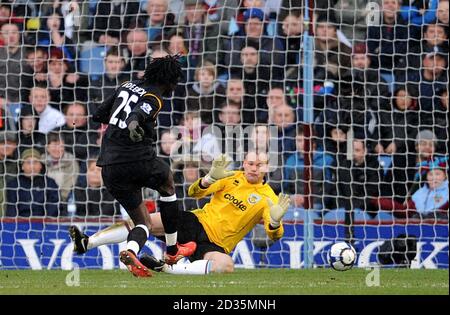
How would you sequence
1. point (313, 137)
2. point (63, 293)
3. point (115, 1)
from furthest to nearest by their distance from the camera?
point (115, 1), point (313, 137), point (63, 293)

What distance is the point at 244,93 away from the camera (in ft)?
44.3

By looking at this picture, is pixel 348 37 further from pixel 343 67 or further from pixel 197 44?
pixel 197 44

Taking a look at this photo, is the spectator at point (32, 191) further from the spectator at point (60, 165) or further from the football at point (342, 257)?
the football at point (342, 257)

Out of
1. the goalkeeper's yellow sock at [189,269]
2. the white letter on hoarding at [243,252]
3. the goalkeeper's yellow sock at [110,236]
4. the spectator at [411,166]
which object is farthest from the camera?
the spectator at [411,166]

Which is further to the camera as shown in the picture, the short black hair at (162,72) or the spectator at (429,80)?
the spectator at (429,80)

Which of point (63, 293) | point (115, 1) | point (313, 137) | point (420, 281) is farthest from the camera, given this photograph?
point (115, 1)

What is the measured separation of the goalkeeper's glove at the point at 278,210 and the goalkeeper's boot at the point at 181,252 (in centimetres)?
87

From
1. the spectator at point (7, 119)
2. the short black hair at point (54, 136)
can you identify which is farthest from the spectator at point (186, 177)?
the spectator at point (7, 119)

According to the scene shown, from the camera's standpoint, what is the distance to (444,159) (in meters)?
13.2

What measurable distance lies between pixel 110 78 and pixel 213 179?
3.32 m

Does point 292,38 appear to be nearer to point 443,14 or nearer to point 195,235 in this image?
point 443,14

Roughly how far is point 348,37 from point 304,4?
828mm

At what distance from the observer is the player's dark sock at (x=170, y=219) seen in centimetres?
970

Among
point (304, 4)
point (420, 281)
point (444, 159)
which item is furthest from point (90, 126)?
point (420, 281)
